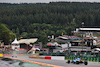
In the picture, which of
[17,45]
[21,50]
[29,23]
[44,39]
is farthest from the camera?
[29,23]

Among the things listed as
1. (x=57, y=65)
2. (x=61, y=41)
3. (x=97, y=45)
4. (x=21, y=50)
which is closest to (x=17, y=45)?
(x=21, y=50)

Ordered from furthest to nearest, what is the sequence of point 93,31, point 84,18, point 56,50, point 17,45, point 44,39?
point 84,18, point 93,31, point 44,39, point 17,45, point 56,50

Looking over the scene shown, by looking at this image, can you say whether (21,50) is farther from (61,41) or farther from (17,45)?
(61,41)

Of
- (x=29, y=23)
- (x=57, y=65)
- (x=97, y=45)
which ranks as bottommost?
(x=57, y=65)

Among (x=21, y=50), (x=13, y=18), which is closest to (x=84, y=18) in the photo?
(x=13, y=18)

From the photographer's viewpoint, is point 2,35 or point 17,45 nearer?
point 17,45

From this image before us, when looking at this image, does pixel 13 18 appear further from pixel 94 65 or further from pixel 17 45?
pixel 94 65

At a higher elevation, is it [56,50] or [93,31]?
[93,31]

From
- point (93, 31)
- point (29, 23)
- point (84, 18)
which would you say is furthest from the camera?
point (29, 23)

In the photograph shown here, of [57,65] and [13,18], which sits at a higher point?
[13,18]
